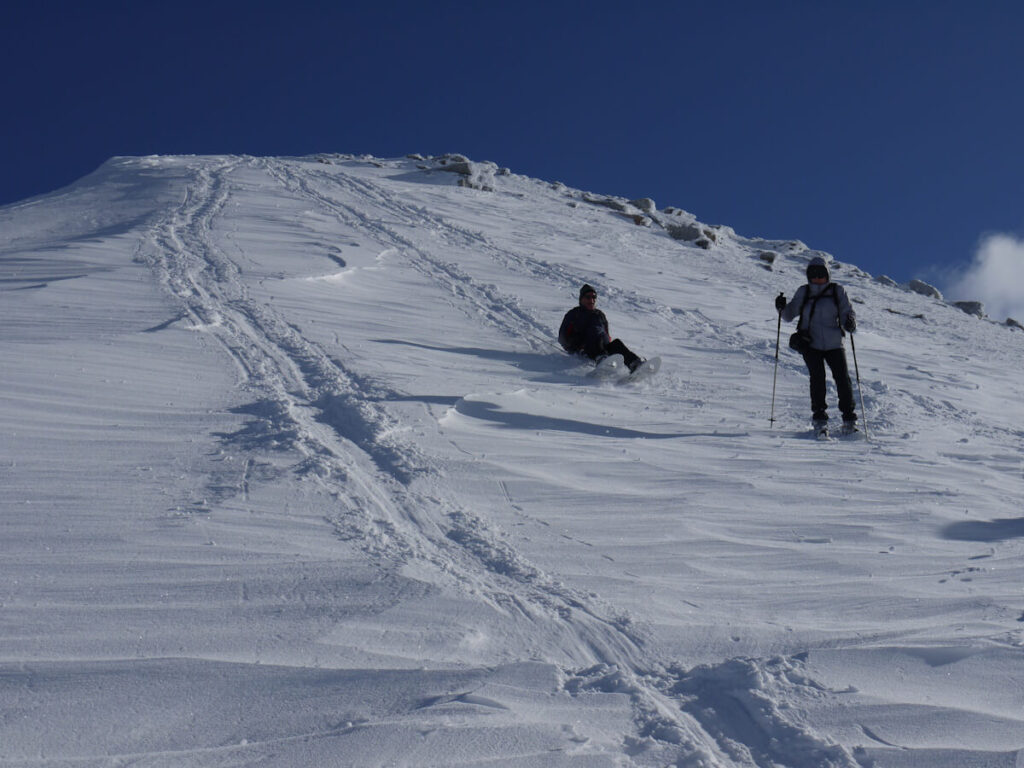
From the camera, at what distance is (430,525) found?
4.71 meters

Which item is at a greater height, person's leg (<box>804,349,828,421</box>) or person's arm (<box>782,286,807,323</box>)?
person's arm (<box>782,286,807,323</box>)

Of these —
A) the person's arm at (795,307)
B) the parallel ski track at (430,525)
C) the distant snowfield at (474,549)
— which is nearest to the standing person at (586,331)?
the distant snowfield at (474,549)

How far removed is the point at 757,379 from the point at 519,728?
709cm

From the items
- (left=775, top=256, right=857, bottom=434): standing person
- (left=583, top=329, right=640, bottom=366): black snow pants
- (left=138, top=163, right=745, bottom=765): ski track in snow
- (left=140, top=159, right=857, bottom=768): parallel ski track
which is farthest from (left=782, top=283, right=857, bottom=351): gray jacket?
(left=138, top=163, right=745, bottom=765): ski track in snow

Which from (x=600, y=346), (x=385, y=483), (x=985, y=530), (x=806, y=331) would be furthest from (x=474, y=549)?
(x=600, y=346)

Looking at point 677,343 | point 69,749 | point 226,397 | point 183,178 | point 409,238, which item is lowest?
point 69,749

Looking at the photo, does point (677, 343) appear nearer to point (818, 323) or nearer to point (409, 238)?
point (818, 323)

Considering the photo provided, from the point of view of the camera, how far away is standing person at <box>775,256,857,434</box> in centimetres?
734

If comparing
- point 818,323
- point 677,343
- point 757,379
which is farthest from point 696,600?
point 677,343

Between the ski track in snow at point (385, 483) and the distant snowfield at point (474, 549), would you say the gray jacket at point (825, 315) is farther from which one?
the ski track in snow at point (385, 483)

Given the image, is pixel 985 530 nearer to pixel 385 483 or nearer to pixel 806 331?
pixel 806 331

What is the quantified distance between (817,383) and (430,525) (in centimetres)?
415

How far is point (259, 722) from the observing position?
290 centimetres

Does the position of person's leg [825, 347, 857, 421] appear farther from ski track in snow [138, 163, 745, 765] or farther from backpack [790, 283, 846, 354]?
ski track in snow [138, 163, 745, 765]
